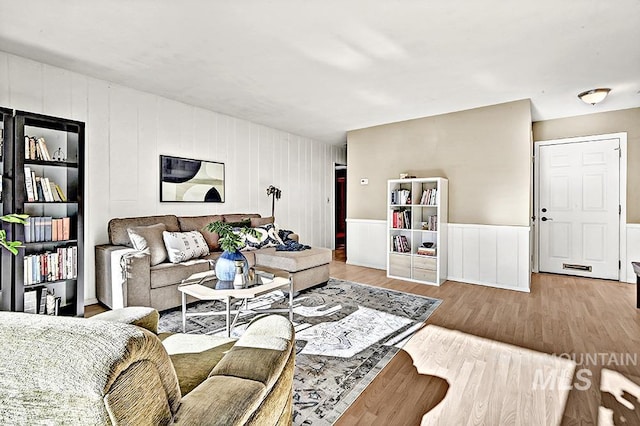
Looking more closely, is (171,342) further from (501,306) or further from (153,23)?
(501,306)

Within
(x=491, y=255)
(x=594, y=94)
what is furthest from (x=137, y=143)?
(x=594, y=94)

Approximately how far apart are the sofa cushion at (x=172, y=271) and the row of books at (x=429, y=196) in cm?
312

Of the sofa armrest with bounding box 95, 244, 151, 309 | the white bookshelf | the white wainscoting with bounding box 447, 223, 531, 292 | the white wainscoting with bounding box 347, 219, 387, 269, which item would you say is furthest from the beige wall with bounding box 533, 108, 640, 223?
the sofa armrest with bounding box 95, 244, 151, 309

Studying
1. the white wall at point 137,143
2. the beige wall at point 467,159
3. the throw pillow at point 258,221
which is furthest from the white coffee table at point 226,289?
the beige wall at point 467,159

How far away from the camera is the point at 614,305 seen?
3.54m

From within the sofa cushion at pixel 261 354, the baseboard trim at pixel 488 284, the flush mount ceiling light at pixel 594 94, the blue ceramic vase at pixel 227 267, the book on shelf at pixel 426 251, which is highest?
the flush mount ceiling light at pixel 594 94

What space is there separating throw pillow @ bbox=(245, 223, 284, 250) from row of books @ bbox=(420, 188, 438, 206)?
2179 millimetres

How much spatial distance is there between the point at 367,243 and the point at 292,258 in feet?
7.22

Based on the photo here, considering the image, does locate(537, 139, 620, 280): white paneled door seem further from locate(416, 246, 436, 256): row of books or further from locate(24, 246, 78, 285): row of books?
locate(24, 246, 78, 285): row of books

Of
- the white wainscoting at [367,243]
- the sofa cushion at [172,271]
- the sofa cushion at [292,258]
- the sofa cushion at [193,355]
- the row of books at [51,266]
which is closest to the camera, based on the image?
the sofa cushion at [193,355]

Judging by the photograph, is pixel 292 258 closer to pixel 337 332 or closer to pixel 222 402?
pixel 337 332

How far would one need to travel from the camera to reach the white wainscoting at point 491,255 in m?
4.18

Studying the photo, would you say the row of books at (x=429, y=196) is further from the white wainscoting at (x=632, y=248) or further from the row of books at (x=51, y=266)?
the row of books at (x=51, y=266)

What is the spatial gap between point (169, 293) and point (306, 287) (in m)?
1.56
